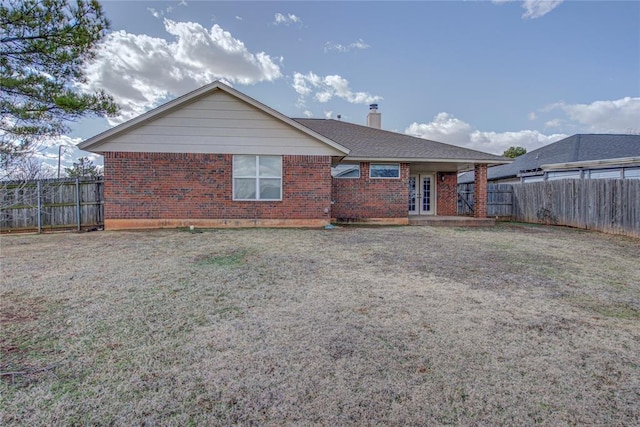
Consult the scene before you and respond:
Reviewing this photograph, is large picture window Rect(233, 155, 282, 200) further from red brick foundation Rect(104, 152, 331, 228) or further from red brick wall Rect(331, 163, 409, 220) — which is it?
red brick wall Rect(331, 163, 409, 220)

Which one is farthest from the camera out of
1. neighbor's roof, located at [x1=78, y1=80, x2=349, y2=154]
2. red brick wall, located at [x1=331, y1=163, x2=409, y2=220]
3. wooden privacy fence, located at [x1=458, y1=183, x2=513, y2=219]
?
wooden privacy fence, located at [x1=458, y1=183, x2=513, y2=219]

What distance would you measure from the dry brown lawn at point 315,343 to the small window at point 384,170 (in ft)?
23.9

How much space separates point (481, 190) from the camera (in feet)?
45.6

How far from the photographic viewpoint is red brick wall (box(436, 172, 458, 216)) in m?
15.5

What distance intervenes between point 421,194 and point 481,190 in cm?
260

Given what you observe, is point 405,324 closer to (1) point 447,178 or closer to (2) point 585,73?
(1) point 447,178

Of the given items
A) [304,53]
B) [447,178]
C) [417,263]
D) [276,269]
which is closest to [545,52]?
[447,178]

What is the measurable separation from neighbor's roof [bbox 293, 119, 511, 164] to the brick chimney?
5.86ft

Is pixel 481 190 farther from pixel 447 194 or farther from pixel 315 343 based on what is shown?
pixel 315 343

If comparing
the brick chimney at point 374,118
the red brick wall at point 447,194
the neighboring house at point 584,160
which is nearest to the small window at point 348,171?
the red brick wall at point 447,194

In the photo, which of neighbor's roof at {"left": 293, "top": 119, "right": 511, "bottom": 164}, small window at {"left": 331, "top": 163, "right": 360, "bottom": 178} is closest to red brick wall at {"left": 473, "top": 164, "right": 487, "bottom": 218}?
neighbor's roof at {"left": 293, "top": 119, "right": 511, "bottom": 164}

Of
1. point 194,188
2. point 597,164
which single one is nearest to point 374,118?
point 194,188

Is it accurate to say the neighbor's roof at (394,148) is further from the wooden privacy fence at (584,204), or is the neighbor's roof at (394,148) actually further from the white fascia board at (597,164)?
the white fascia board at (597,164)

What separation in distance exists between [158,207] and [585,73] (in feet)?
61.2
